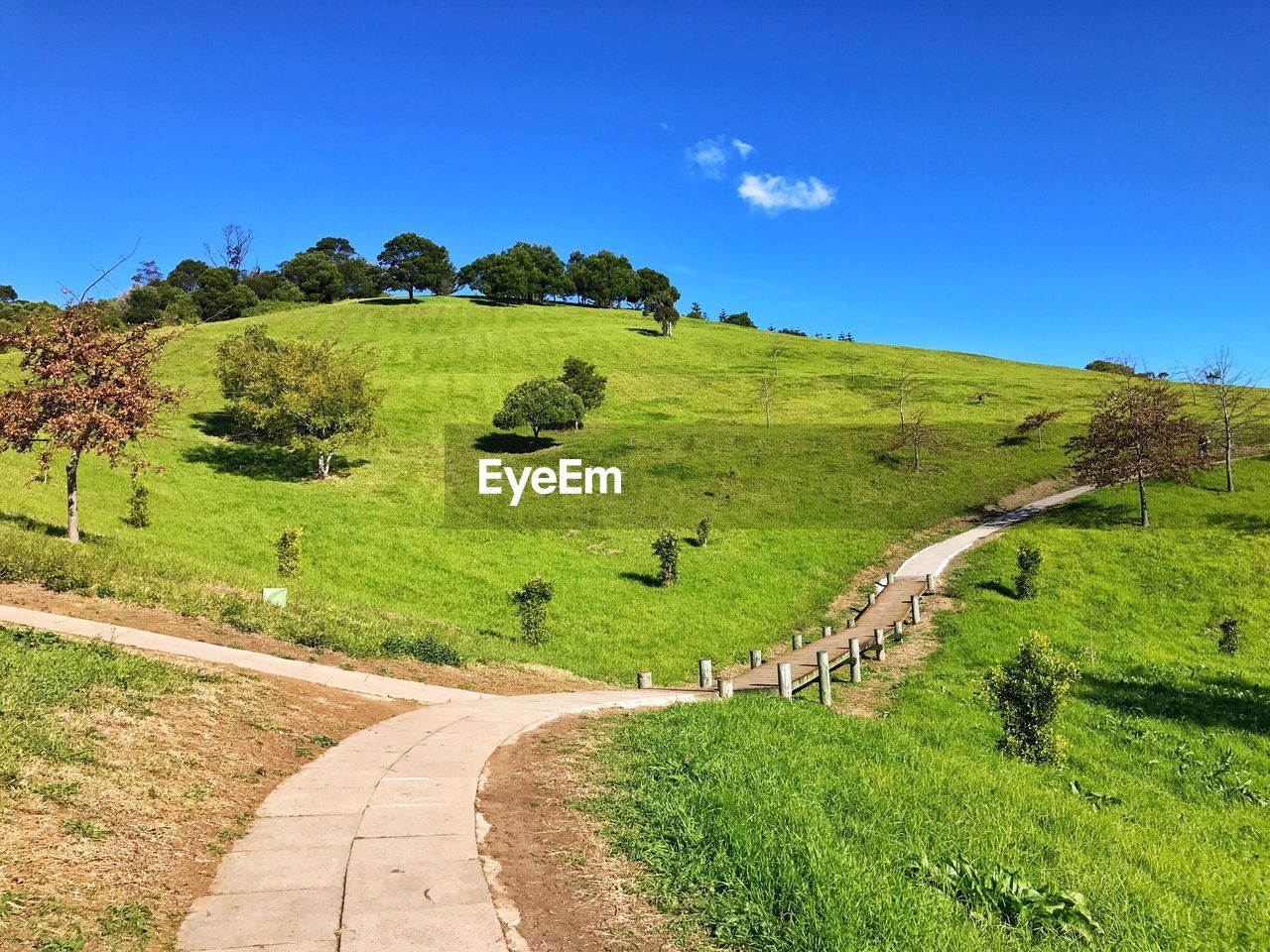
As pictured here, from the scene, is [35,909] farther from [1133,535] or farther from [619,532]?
[1133,535]

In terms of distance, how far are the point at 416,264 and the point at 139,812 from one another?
419ft

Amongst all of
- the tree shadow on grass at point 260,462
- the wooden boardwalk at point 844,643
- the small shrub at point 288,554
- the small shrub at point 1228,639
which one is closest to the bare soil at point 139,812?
the wooden boardwalk at point 844,643

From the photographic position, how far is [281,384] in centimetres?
4841

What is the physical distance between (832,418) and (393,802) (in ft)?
226

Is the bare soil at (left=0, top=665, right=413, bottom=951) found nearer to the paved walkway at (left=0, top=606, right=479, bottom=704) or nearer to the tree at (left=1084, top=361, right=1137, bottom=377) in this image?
the paved walkway at (left=0, top=606, right=479, bottom=704)

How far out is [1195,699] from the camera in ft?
61.3

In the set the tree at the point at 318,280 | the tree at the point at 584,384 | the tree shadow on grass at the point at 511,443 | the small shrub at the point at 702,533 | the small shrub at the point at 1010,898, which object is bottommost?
the small shrub at the point at 1010,898

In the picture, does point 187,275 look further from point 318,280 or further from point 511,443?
point 511,443

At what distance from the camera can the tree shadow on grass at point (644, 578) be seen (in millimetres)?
33931

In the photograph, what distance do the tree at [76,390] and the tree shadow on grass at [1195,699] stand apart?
29675 mm

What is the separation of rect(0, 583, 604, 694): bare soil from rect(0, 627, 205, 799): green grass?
134 inches

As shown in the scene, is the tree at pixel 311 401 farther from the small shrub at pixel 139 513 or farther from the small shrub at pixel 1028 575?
the small shrub at pixel 1028 575

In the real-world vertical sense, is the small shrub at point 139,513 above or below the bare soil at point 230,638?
above

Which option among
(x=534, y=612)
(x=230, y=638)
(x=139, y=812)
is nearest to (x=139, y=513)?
(x=534, y=612)
